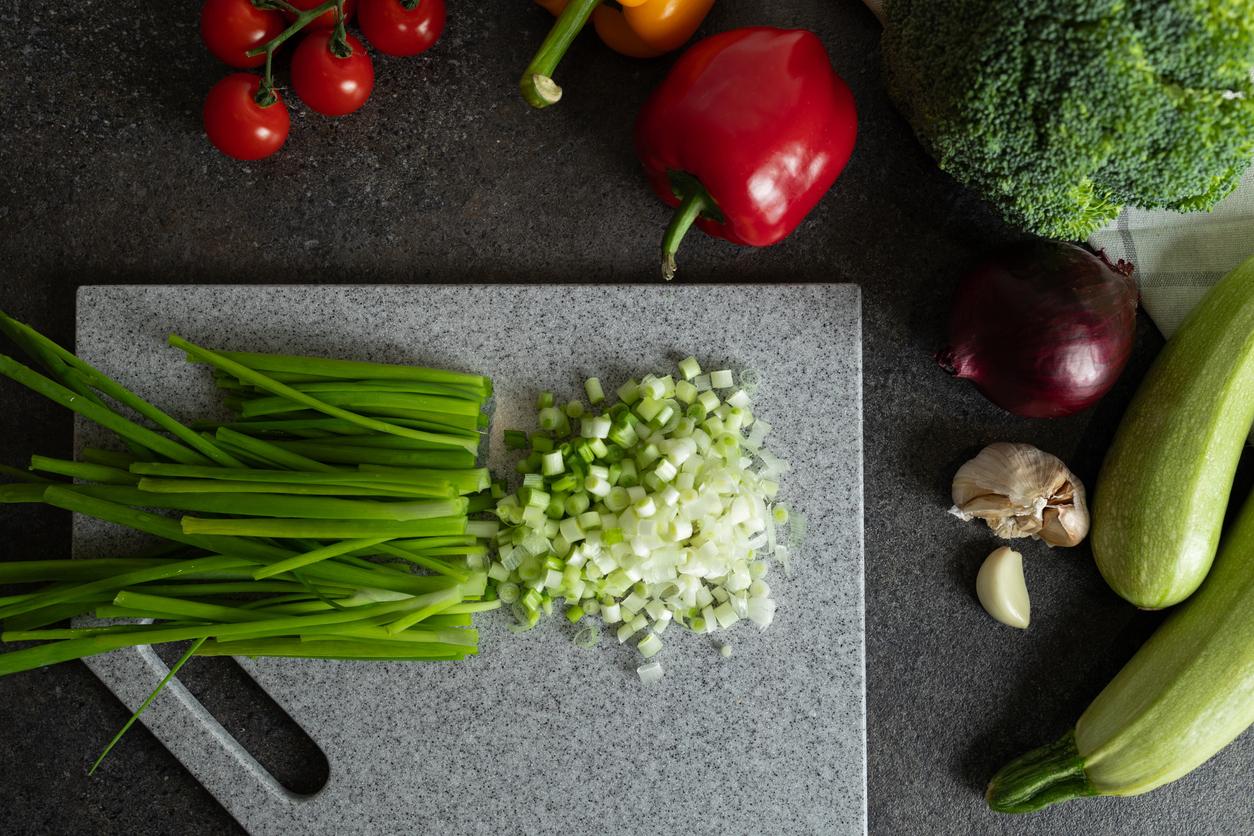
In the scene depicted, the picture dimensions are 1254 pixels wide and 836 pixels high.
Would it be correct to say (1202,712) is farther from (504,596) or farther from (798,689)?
(504,596)

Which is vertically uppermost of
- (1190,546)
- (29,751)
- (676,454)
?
(1190,546)

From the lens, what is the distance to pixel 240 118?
4.21 feet

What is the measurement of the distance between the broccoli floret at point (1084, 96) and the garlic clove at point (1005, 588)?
511mm

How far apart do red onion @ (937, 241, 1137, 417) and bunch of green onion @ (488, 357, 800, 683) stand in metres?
0.33

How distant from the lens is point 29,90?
140 cm

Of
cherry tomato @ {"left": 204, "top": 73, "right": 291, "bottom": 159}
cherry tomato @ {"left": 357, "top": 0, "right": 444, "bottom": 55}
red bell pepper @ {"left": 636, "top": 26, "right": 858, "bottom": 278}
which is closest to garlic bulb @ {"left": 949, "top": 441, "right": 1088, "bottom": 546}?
red bell pepper @ {"left": 636, "top": 26, "right": 858, "bottom": 278}

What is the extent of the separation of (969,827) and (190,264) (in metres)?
1.51

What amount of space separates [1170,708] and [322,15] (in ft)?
5.16

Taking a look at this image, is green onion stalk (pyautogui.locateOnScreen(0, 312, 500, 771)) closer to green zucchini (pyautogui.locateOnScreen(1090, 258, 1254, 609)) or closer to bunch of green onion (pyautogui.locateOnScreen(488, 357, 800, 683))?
bunch of green onion (pyautogui.locateOnScreen(488, 357, 800, 683))

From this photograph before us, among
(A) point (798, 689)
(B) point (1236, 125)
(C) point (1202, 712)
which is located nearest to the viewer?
(B) point (1236, 125)

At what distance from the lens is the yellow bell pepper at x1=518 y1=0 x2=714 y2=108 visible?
46.6 inches

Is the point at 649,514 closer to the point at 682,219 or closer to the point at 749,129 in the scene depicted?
the point at 682,219

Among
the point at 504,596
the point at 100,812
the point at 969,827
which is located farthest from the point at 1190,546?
the point at 100,812

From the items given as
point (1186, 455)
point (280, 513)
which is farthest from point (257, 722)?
point (1186, 455)
